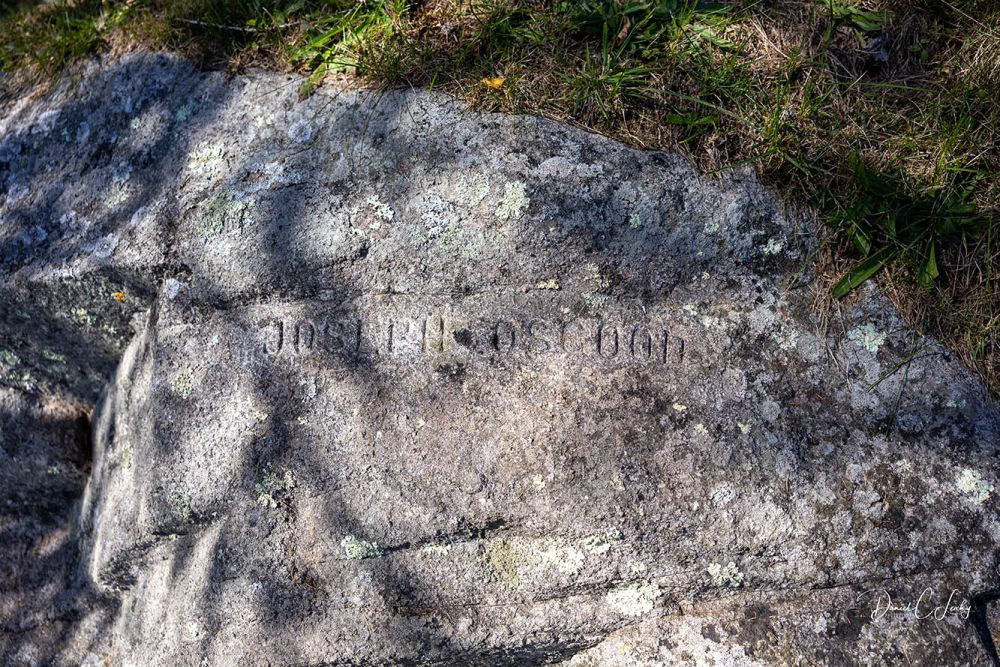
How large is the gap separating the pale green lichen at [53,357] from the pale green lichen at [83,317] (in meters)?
0.26

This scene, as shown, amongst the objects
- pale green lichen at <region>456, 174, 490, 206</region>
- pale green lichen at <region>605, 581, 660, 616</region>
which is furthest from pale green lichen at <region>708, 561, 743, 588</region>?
pale green lichen at <region>456, 174, 490, 206</region>

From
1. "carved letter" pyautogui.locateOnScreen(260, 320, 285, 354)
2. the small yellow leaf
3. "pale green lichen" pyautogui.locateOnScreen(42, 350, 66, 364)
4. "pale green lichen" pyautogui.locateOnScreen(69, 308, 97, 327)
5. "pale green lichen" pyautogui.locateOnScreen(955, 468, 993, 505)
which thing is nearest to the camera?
"pale green lichen" pyautogui.locateOnScreen(955, 468, 993, 505)

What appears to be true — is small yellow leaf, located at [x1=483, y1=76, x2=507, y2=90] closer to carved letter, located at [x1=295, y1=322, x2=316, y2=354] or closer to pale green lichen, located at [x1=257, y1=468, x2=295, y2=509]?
carved letter, located at [x1=295, y1=322, x2=316, y2=354]

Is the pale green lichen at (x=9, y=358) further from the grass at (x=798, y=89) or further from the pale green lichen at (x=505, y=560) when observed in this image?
the pale green lichen at (x=505, y=560)

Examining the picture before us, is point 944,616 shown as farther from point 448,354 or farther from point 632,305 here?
point 448,354

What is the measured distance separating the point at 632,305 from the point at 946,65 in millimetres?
1313

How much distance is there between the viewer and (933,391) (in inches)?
86.4

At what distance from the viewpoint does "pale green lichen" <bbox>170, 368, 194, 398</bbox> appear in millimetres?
2375

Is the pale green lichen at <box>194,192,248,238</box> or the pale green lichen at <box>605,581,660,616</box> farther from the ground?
the pale green lichen at <box>194,192,248,238</box>

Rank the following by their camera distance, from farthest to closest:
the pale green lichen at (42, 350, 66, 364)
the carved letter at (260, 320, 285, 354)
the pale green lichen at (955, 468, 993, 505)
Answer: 1. the pale green lichen at (42, 350, 66, 364)
2. the carved letter at (260, 320, 285, 354)
3. the pale green lichen at (955, 468, 993, 505)

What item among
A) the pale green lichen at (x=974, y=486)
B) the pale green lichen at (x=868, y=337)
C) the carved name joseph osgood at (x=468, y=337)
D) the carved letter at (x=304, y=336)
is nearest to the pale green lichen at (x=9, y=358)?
the carved name joseph osgood at (x=468, y=337)

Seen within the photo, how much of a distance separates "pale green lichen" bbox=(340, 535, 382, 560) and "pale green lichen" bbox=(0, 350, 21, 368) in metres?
1.62

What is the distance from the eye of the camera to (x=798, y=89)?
244cm

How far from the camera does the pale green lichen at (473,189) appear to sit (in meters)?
2.34
